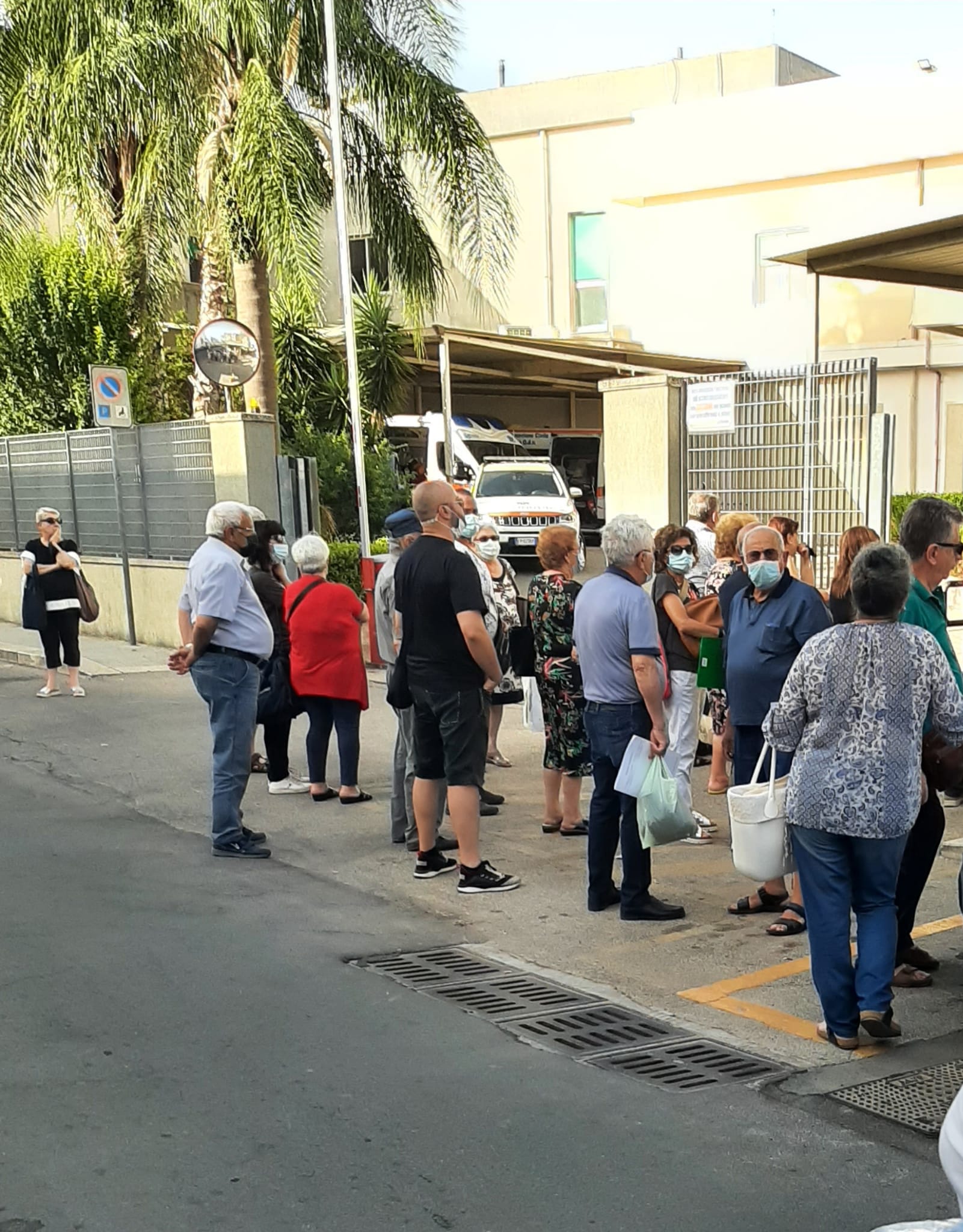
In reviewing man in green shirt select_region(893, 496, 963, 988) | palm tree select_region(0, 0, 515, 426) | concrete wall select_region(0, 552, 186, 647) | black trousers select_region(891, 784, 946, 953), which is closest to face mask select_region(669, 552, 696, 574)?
man in green shirt select_region(893, 496, 963, 988)

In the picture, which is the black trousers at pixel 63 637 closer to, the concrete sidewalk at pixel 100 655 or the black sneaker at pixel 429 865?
the concrete sidewalk at pixel 100 655

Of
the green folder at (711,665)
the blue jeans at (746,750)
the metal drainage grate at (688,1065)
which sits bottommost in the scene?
the metal drainage grate at (688,1065)

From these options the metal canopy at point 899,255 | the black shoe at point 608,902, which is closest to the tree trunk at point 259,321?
the metal canopy at point 899,255

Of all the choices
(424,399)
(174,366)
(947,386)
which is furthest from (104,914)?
(424,399)

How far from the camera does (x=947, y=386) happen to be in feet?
75.8

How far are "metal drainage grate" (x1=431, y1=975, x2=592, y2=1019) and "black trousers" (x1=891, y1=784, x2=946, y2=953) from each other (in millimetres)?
1328

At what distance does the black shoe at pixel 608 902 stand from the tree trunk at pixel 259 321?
11337 millimetres

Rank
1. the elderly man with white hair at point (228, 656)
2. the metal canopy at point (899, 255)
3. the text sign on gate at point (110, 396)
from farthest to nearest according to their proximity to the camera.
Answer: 1. the text sign on gate at point (110, 396)
2. the metal canopy at point (899, 255)
3. the elderly man with white hair at point (228, 656)

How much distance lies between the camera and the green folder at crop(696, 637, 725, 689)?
7.38m

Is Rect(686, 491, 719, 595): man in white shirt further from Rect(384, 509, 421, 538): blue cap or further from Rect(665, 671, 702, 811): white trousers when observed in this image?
Rect(384, 509, 421, 538): blue cap

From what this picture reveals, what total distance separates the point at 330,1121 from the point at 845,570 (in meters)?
4.45

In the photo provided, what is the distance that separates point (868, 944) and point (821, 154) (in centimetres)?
2127

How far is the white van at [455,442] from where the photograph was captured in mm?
25656

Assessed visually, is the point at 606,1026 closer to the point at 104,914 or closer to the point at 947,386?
the point at 104,914
